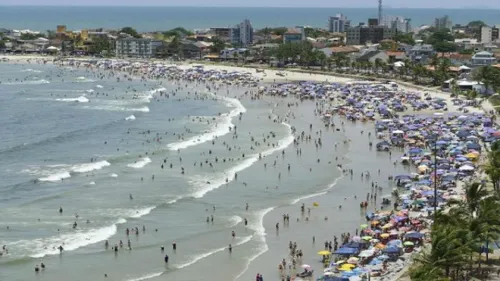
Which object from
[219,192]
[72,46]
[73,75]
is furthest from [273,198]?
[72,46]

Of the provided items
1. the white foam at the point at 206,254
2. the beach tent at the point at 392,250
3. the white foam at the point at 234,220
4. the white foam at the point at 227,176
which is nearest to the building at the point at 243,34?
the white foam at the point at 227,176

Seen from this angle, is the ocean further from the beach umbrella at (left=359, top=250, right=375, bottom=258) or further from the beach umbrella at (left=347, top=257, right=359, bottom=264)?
the beach umbrella at (left=359, top=250, right=375, bottom=258)

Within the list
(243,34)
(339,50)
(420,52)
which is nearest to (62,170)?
(420,52)

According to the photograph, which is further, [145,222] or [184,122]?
[184,122]

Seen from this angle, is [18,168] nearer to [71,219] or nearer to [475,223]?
[71,219]

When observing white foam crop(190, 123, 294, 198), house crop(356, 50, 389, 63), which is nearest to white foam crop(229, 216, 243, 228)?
white foam crop(190, 123, 294, 198)

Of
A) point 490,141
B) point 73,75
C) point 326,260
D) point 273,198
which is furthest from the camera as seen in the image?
point 73,75
